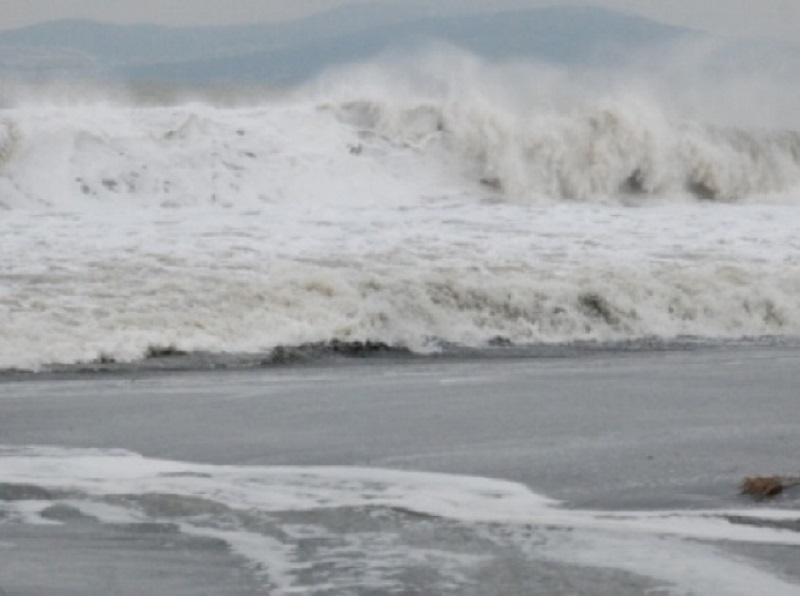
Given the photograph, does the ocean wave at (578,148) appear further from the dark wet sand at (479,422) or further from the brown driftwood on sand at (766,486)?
the brown driftwood on sand at (766,486)

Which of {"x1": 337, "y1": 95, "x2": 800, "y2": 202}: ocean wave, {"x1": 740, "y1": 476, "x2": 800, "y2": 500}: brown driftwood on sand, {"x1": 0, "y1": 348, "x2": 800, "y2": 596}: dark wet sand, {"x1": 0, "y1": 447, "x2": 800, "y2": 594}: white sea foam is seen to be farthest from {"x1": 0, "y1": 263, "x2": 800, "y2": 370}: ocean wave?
{"x1": 337, "y1": 95, "x2": 800, "y2": 202}: ocean wave

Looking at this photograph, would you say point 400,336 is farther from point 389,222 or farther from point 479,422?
point 389,222

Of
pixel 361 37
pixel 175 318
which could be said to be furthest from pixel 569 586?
pixel 361 37

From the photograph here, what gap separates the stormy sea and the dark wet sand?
4cm

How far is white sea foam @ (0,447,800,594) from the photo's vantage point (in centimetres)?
714

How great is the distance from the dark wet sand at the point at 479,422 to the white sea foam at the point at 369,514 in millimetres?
205

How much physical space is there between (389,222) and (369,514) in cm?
1584

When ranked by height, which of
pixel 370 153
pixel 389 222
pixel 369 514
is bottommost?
pixel 369 514

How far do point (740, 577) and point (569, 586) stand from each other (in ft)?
2.05

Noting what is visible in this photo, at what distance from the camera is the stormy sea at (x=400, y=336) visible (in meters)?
7.62

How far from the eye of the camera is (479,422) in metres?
11.4

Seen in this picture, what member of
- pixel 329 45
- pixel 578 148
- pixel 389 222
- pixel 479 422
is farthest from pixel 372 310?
pixel 329 45

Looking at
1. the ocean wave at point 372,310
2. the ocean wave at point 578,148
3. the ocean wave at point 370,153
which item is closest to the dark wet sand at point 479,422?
the ocean wave at point 372,310

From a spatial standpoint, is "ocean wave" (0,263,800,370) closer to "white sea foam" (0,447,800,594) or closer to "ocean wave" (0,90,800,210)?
"white sea foam" (0,447,800,594)
